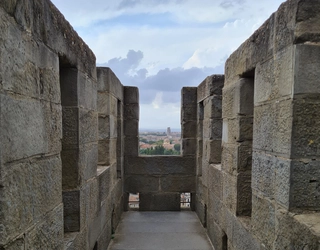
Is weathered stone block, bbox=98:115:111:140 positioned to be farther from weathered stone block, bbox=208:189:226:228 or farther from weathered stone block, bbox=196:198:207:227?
weathered stone block, bbox=196:198:207:227

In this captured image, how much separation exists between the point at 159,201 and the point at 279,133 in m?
4.37

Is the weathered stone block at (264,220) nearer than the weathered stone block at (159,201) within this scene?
Yes

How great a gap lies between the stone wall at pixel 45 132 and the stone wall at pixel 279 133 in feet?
5.41

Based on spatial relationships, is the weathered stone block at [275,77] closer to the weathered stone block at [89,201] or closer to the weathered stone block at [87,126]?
the weathered stone block at [87,126]

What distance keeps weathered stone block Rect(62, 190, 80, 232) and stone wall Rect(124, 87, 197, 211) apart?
3.34m

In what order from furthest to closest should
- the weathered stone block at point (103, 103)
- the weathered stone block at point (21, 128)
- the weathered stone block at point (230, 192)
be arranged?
1. the weathered stone block at point (103, 103)
2. the weathered stone block at point (230, 192)
3. the weathered stone block at point (21, 128)

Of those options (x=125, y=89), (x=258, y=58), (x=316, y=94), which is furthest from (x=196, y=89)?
(x=316, y=94)

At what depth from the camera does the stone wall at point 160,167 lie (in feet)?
19.5

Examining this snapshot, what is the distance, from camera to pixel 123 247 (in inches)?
162

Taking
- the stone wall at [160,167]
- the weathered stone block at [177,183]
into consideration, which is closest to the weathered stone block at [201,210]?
the weathered stone block at [177,183]

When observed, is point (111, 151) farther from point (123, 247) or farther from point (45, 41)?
point (45, 41)

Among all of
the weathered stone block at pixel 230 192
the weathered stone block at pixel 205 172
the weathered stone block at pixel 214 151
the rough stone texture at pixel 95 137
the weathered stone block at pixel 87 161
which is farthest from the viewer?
the weathered stone block at pixel 205 172

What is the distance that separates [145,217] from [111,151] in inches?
72.1

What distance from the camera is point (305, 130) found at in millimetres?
1812
